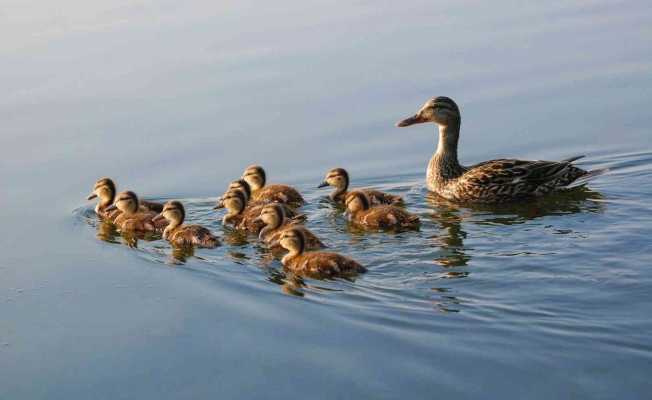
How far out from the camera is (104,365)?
529cm

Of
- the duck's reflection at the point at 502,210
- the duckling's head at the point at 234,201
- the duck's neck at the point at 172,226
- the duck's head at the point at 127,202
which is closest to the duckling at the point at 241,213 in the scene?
the duckling's head at the point at 234,201

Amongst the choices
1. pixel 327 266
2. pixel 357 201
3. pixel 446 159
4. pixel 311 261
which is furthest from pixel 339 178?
pixel 327 266

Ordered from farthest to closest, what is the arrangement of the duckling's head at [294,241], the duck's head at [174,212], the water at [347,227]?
the duck's head at [174,212] < the duckling's head at [294,241] < the water at [347,227]

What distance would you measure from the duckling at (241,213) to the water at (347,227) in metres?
0.19

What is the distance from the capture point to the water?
5.04 meters

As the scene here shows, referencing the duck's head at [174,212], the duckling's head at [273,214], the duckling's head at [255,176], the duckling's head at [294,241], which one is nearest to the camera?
the duckling's head at [294,241]

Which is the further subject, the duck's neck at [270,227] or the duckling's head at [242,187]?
the duckling's head at [242,187]

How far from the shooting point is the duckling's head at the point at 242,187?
793cm

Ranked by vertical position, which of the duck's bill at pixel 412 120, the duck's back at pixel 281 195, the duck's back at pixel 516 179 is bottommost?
the duck's back at pixel 281 195

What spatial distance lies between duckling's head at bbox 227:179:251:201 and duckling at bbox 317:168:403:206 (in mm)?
540

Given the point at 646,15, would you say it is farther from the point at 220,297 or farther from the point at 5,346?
the point at 5,346

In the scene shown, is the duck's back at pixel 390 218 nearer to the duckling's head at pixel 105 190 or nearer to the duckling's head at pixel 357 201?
the duckling's head at pixel 357 201

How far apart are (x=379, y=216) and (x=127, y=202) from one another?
1.89 meters

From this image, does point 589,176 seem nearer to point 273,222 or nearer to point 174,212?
point 273,222
